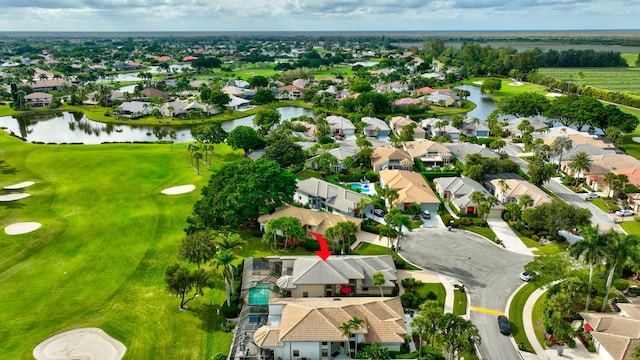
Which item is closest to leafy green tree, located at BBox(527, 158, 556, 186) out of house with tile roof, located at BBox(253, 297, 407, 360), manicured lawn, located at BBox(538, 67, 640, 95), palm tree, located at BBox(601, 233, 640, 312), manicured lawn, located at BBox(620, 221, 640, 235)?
manicured lawn, located at BBox(620, 221, 640, 235)

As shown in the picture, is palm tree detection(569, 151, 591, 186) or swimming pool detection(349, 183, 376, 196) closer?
palm tree detection(569, 151, 591, 186)

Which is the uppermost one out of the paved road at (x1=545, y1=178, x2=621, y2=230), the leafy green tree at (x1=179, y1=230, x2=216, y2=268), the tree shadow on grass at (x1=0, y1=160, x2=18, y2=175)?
A: the leafy green tree at (x1=179, y1=230, x2=216, y2=268)

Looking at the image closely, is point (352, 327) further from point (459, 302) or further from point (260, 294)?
point (459, 302)

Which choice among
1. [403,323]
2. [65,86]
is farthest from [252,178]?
Answer: [65,86]

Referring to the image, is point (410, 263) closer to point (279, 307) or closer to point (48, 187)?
point (279, 307)

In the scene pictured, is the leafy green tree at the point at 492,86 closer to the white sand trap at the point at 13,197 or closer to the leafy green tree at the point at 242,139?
the leafy green tree at the point at 242,139

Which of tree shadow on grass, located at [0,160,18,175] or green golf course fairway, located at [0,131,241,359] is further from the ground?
tree shadow on grass, located at [0,160,18,175]

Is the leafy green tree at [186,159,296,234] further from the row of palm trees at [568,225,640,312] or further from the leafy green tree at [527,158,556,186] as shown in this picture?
the leafy green tree at [527,158,556,186]
